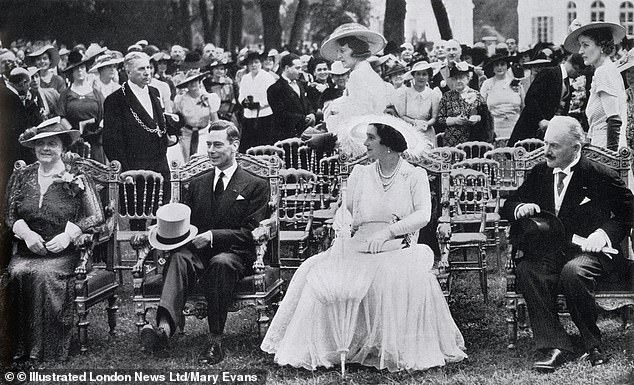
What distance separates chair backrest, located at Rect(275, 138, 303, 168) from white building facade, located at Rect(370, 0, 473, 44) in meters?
0.95

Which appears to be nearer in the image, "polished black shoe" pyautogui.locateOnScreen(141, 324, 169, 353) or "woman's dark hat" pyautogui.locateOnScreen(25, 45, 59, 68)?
"polished black shoe" pyautogui.locateOnScreen(141, 324, 169, 353)

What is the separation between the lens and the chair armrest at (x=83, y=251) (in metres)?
4.50

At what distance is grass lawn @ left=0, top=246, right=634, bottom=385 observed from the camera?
4184mm

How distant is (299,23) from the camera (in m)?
5.01

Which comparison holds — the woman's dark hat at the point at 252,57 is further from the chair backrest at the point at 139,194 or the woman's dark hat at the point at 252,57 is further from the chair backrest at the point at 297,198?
the chair backrest at the point at 139,194

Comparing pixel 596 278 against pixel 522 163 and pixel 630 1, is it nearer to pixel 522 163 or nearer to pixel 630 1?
pixel 522 163

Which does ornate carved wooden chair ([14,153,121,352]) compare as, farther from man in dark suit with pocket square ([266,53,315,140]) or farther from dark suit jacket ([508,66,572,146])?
dark suit jacket ([508,66,572,146])

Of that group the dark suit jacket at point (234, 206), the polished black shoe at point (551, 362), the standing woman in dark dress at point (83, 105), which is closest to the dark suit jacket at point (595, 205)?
the polished black shoe at point (551, 362)

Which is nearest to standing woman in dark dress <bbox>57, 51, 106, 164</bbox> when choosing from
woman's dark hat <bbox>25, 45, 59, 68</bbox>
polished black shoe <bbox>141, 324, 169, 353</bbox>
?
woman's dark hat <bbox>25, 45, 59, 68</bbox>

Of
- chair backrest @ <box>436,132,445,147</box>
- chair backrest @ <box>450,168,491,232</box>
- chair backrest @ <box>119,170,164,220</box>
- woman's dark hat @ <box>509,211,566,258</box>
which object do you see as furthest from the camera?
chair backrest @ <box>436,132,445,147</box>

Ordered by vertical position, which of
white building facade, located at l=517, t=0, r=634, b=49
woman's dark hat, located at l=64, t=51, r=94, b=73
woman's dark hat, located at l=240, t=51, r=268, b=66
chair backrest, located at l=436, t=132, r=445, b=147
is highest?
white building facade, located at l=517, t=0, r=634, b=49

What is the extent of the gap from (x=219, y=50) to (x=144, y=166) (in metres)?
0.90

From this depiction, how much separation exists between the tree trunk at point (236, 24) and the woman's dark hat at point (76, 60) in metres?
0.90

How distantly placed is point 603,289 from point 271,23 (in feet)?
8.14
